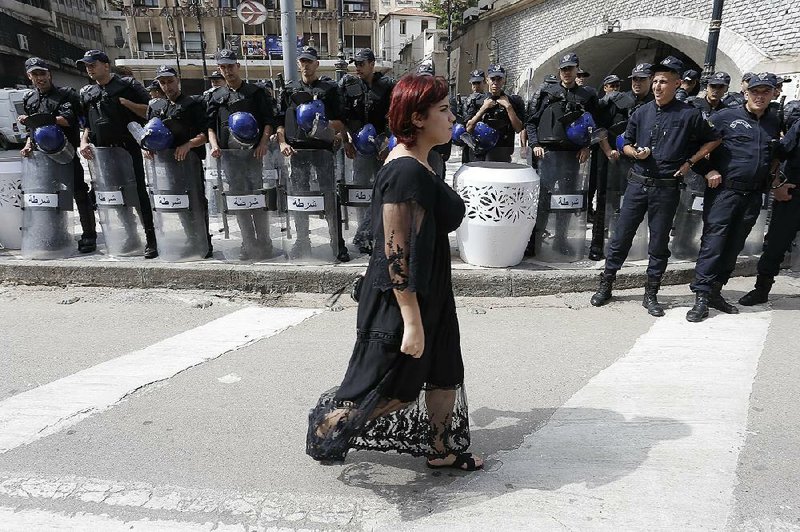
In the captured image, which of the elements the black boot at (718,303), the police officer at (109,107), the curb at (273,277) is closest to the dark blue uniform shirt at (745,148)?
the black boot at (718,303)

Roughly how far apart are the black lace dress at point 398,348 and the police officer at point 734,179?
126 inches

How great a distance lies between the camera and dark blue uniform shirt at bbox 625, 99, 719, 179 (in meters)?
4.57

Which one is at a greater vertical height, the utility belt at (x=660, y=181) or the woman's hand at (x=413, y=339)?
the utility belt at (x=660, y=181)

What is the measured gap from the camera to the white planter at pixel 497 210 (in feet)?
17.4

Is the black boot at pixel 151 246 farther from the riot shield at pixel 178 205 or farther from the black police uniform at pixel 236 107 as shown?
the black police uniform at pixel 236 107

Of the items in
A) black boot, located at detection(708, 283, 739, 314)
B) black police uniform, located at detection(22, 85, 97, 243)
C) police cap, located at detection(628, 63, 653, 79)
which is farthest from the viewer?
black police uniform, located at detection(22, 85, 97, 243)

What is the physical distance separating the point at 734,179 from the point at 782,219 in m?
0.90

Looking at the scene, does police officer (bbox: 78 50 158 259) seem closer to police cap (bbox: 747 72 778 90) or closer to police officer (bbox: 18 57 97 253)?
police officer (bbox: 18 57 97 253)

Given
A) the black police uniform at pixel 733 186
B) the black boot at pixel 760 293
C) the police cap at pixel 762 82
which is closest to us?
the police cap at pixel 762 82

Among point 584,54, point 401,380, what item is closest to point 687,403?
point 401,380

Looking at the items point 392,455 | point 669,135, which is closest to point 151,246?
point 392,455

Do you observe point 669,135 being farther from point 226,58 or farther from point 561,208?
point 226,58

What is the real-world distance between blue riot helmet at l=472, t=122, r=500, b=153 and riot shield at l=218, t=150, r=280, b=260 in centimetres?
234

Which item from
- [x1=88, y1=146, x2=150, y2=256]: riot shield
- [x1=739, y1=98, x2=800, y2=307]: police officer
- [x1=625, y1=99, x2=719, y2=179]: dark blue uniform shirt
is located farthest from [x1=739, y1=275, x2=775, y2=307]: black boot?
[x1=88, y1=146, x2=150, y2=256]: riot shield
